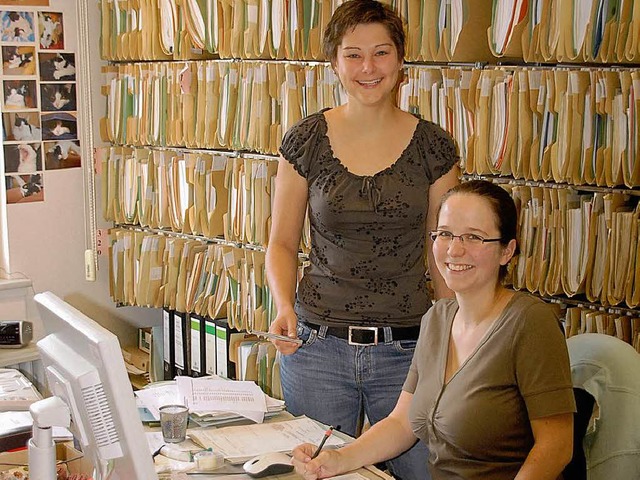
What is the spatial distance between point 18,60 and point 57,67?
0.19m

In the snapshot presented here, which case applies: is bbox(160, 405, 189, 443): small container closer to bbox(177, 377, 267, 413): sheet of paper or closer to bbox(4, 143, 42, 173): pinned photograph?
bbox(177, 377, 267, 413): sheet of paper

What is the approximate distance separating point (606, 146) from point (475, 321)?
1012 millimetres

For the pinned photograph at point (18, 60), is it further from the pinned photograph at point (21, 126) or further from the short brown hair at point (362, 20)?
the short brown hair at point (362, 20)

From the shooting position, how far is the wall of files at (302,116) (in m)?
2.74

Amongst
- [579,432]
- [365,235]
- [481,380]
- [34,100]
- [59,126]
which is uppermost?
[34,100]

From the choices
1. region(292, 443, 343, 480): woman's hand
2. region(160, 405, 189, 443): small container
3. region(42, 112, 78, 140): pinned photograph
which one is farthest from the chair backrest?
region(42, 112, 78, 140): pinned photograph

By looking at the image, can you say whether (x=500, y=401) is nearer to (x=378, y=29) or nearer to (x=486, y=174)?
(x=378, y=29)

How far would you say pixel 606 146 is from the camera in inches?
107

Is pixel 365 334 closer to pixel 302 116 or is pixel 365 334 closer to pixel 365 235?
pixel 365 235

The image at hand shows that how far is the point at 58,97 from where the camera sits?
13.9 feet

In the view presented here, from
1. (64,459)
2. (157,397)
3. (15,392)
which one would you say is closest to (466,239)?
(157,397)

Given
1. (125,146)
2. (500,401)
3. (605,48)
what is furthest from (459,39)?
(125,146)

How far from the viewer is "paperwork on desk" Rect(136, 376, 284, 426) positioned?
216 centimetres

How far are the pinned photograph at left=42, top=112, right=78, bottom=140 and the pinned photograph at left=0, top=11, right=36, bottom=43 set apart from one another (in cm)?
34
